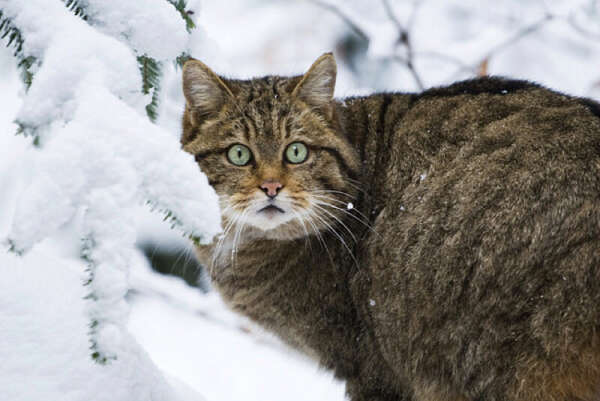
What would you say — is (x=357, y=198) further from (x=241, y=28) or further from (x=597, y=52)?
(x=597, y=52)

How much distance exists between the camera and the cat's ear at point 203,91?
Result: 101 inches

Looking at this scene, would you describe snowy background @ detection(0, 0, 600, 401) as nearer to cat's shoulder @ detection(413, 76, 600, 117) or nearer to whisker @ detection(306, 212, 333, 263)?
whisker @ detection(306, 212, 333, 263)

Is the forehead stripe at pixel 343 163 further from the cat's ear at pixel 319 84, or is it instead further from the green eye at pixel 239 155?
the green eye at pixel 239 155

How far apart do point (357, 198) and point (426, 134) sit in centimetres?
39

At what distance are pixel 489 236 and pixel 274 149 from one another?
96cm

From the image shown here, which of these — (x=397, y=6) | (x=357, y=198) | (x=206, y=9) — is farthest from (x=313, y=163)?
(x=206, y=9)

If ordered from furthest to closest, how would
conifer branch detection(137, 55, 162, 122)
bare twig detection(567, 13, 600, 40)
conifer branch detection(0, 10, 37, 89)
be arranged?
bare twig detection(567, 13, 600, 40), conifer branch detection(137, 55, 162, 122), conifer branch detection(0, 10, 37, 89)

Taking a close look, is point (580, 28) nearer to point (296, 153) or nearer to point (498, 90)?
point (498, 90)

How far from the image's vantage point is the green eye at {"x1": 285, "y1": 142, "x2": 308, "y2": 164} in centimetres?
265

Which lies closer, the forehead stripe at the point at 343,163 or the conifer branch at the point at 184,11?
the conifer branch at the point at 184,11

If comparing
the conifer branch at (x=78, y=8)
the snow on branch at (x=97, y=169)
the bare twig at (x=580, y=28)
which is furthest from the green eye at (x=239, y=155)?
the bare twig at (x=580, y=28)

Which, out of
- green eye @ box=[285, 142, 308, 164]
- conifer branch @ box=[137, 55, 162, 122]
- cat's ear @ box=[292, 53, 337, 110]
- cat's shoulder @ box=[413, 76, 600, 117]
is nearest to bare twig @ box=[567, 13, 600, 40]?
cat's shoulder @ box=[413, 76, 600, 117]

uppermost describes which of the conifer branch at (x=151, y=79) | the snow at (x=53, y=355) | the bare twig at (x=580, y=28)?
the bare twig at (x=580, y=28)

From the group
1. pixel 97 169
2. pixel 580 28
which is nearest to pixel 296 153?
pixel 97 169
